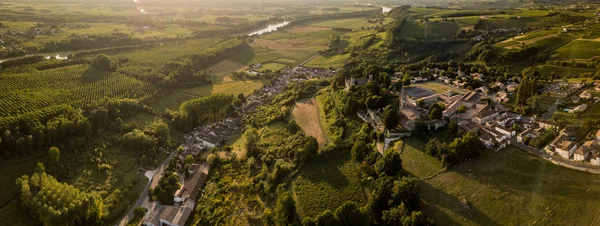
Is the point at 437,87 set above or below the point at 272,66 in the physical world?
above

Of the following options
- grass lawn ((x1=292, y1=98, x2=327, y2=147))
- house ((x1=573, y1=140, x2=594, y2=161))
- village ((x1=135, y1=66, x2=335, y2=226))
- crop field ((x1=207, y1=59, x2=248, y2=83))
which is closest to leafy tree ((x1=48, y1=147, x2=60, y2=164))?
village ((x1=135, y1=66, x2=335, y2=226))

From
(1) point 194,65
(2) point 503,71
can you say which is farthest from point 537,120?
(1) point 194,65

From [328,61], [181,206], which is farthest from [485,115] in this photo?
[328,61]

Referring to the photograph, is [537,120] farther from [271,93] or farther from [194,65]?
[194,65]

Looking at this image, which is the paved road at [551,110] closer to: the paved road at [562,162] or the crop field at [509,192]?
the paved road at [562,162]

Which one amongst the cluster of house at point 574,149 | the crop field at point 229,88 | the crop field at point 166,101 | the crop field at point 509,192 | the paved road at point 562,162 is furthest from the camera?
the crop field at point 229,88

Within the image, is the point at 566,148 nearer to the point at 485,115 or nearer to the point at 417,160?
the point at 485,115

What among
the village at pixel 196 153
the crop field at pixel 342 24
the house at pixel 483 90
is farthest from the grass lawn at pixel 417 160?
the crop field at pixel 342 24
